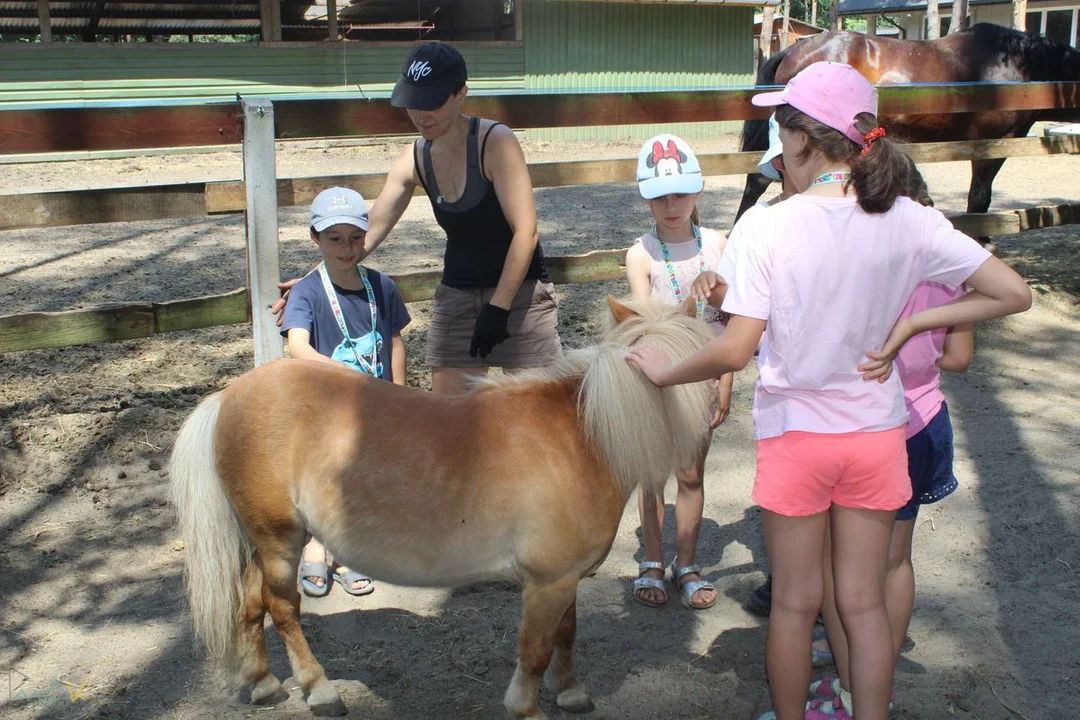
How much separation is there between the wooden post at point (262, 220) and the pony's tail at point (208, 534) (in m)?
1.19

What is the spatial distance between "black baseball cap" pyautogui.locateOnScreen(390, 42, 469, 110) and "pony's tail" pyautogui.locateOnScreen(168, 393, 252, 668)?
1.10 m

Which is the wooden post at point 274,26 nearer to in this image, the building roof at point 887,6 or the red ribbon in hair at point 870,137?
the red ribbon in hair at point 870,137

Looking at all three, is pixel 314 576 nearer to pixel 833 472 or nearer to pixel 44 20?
pixel 833 472

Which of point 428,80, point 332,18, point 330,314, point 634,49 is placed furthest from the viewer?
point 634,49

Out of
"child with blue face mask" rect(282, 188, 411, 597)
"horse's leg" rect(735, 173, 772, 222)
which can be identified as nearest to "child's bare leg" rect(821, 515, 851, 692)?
Answer: "child with blue face mask" rect(282, 188, 411, 597)

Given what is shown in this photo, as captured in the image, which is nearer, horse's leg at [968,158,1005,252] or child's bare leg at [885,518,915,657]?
child's bare leg at [885,518,915,657]

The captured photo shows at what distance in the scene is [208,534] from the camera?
279 cm

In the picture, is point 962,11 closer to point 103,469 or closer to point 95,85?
point 95,85

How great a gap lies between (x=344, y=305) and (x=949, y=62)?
28.0ft

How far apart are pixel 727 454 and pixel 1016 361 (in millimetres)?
2364

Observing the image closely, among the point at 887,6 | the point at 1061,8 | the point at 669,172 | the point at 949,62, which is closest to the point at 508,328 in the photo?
the point at 669,172

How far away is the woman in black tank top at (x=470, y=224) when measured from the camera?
309 centimetres

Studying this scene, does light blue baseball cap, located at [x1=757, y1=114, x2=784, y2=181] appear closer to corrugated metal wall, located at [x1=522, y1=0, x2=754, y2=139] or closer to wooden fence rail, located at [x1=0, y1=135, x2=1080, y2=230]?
wooden fence rail, located at [x1=0, y1=135, x2=1080, y2=230]

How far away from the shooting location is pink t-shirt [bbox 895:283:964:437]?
7.88ft
